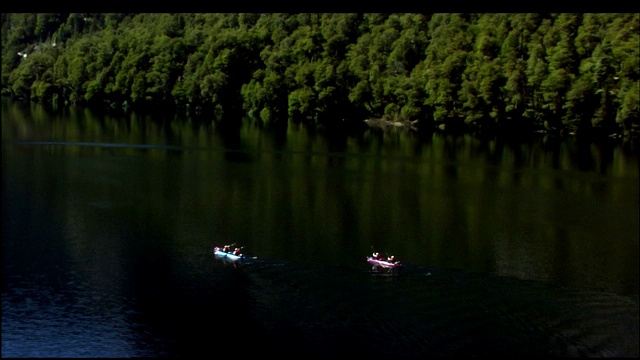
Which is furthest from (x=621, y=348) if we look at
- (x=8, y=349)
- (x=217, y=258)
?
(x=8, y=349)

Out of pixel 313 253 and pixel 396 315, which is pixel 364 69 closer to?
pixel 313 253

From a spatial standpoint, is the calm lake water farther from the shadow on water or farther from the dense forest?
the dense forest

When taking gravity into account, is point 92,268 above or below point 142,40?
below

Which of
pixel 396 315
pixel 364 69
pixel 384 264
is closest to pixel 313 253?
pixel 384 264

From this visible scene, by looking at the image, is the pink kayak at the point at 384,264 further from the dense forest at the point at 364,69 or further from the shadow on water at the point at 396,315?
the dense forest at the point at 364,69

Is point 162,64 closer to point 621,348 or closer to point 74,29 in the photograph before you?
point 74,29

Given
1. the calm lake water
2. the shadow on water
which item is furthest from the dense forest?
the shadow on water

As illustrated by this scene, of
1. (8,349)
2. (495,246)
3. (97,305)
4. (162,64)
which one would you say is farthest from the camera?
(162,64)

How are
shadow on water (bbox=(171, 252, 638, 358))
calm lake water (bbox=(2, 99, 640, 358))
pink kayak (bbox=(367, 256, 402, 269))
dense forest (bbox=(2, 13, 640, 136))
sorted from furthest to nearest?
dense forest (bbox=(2, 13, 640, 136))
pink kayak (bbox=(367, 256, 402, 269))
calm lake water (bbox=(2, 99, 640, 358))
shadow on water (bbox=(171, 252, 638, 358))
